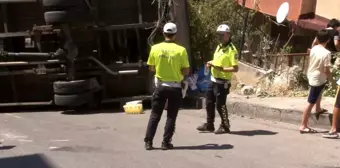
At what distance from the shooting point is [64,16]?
9961 millimetres

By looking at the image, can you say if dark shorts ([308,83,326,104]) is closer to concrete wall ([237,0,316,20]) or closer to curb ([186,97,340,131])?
curb ([186,97,340,131])

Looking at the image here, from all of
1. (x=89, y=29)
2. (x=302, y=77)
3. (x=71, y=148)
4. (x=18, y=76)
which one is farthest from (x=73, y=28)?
(x=302, y=77)

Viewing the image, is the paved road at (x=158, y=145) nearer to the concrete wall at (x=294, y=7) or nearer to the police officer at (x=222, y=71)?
the police officer at (x=222, y=71)

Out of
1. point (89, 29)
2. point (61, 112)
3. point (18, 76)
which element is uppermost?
point (89, 29)

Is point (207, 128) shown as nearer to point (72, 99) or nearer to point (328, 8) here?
point (72, 99)

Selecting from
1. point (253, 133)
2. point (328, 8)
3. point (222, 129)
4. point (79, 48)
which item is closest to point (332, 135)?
point (253, 133)

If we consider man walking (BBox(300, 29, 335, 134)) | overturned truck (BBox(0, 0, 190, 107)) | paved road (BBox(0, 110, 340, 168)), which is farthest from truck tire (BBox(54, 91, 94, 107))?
man walking (BBox(300, 29, 335, 134))

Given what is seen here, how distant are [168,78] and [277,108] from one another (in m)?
2.78

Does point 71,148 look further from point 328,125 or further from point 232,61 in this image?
point 328,125

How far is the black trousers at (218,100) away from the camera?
826 centimetres

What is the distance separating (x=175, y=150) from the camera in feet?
24.1

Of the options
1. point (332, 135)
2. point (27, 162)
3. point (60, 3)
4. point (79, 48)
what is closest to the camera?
point (27, 162)

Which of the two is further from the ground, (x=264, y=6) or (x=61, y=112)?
(x=264, y=6)

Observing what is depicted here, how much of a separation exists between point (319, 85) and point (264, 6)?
905 centimetres
